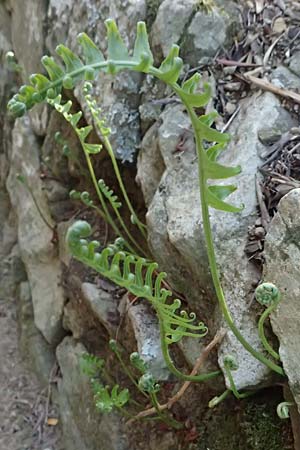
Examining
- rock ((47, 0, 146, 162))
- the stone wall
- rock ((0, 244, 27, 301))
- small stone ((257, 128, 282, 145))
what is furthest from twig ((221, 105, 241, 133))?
rock ((0, 244, 27, 301))

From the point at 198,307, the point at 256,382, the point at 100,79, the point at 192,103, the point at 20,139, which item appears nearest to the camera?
the point at 192,103

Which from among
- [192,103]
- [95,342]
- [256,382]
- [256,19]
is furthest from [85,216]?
[192,103]

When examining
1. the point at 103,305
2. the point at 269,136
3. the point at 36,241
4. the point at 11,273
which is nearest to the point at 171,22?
the point at 269,136

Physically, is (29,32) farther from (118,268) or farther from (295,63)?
(118,268)

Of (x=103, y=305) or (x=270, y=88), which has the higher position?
(x=270, y=88)

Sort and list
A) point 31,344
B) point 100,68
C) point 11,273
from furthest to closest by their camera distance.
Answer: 1. point 11,273
2. point 31,344
3. point 100,68

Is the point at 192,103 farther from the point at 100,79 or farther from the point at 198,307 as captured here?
the point at 100,79
